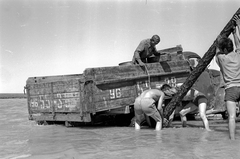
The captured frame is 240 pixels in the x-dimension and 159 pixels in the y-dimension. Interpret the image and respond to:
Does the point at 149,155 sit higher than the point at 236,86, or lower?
lower

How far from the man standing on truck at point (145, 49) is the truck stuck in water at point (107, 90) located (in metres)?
0.20

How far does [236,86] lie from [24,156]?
3606 mm

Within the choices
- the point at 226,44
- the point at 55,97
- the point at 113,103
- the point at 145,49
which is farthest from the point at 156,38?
the point at 55,97

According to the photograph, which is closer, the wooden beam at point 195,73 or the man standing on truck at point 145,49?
the wooden beam at point 195,73

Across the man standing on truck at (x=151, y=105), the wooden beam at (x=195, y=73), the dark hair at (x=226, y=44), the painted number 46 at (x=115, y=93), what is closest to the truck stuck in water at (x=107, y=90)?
the painted number 46 at (x=115, y=93)

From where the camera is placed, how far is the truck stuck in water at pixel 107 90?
243 inches

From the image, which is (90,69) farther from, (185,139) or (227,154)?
(227,154)

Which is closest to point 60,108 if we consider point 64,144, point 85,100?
point 85,100

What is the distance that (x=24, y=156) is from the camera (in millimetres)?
3947

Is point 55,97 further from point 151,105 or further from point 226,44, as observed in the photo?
point 226,44

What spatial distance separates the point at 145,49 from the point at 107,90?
74.6 inches

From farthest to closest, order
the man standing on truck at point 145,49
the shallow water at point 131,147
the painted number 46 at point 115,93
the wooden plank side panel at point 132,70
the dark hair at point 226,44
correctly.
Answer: the man standing on truck at point 145,49, the painted number 46 at point 115,93, the wooden plank side panel at point 132,70, the dark hair at point 226,44, the shallow water at point 131,147

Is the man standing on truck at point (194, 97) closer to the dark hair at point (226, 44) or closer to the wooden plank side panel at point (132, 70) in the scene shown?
the wooden plank side panel at point (132, 70)

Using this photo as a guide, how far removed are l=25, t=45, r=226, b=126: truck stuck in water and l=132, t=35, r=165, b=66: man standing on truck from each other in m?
0.20
